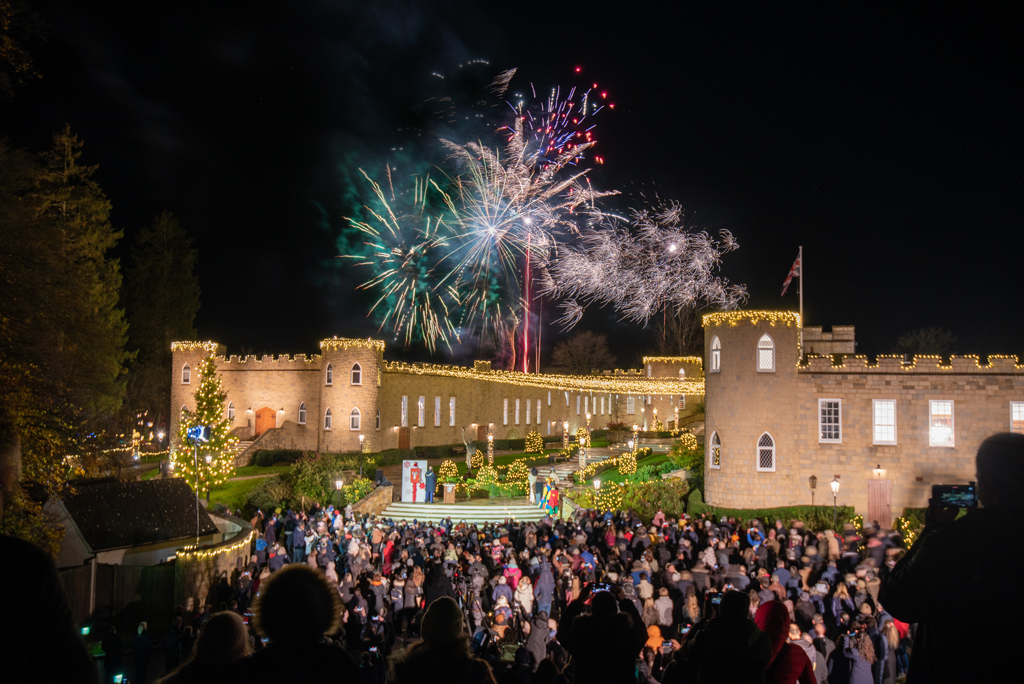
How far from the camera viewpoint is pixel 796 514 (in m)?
20.7

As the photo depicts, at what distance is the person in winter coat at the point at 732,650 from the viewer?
125 inches

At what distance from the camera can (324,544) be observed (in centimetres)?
1448

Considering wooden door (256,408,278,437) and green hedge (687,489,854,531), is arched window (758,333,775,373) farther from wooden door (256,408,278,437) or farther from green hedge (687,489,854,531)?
wooden door (256,408,278,437)

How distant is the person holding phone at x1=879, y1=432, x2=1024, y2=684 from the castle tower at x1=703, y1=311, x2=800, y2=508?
2104 centimetres

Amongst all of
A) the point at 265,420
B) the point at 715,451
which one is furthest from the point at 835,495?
the point at 265,420

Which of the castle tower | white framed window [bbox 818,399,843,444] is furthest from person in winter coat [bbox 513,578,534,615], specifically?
white framed window [bbox 818,399,843,444]

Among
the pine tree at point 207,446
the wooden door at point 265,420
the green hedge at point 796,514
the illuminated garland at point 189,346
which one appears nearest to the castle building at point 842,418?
the green hedge at point 796,514

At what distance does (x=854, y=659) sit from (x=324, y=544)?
1102 cm

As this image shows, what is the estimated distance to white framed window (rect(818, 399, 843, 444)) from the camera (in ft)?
71.9

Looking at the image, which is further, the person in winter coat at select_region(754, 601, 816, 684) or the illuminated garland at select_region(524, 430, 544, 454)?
the illuminated garland at select_region(524, 430, 544, 454)

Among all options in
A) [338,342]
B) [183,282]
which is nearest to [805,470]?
[338,342]

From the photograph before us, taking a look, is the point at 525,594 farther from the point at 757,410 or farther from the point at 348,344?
the point at 348,344

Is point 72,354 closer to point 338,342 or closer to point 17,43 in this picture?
point 17,43

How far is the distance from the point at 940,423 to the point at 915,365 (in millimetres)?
2044
